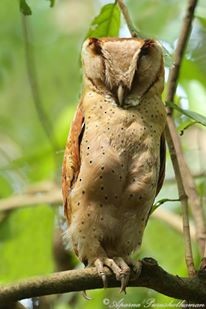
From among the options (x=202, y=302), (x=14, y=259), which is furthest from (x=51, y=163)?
(x=202, y=302)

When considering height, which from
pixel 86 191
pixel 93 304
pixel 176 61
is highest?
pixel 176 61

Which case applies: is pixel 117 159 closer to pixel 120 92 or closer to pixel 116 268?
pixel 120 92

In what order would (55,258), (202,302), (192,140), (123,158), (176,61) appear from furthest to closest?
(192,140) < (55,258) < (176,61) < (123,158) < (202,302)

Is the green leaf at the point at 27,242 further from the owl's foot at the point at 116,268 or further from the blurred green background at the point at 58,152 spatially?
the owl's foot at the point at 116,268

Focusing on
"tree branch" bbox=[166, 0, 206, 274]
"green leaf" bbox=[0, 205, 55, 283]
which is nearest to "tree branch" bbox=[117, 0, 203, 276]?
"tree branch" bbox=[166, 0, 206, 274]

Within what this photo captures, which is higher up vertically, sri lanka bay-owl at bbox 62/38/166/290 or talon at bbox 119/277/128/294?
sri lanka bay-owl at bbox 62/38/166/290

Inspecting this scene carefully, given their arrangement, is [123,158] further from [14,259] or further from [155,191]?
[14,259]

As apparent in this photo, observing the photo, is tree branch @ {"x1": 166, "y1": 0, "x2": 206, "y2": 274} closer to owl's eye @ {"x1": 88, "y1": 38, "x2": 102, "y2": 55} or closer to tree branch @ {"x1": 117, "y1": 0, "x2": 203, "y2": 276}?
tree branch @ {"x1": 117, "y1": 0, "x2": 203, "y2": 276}
